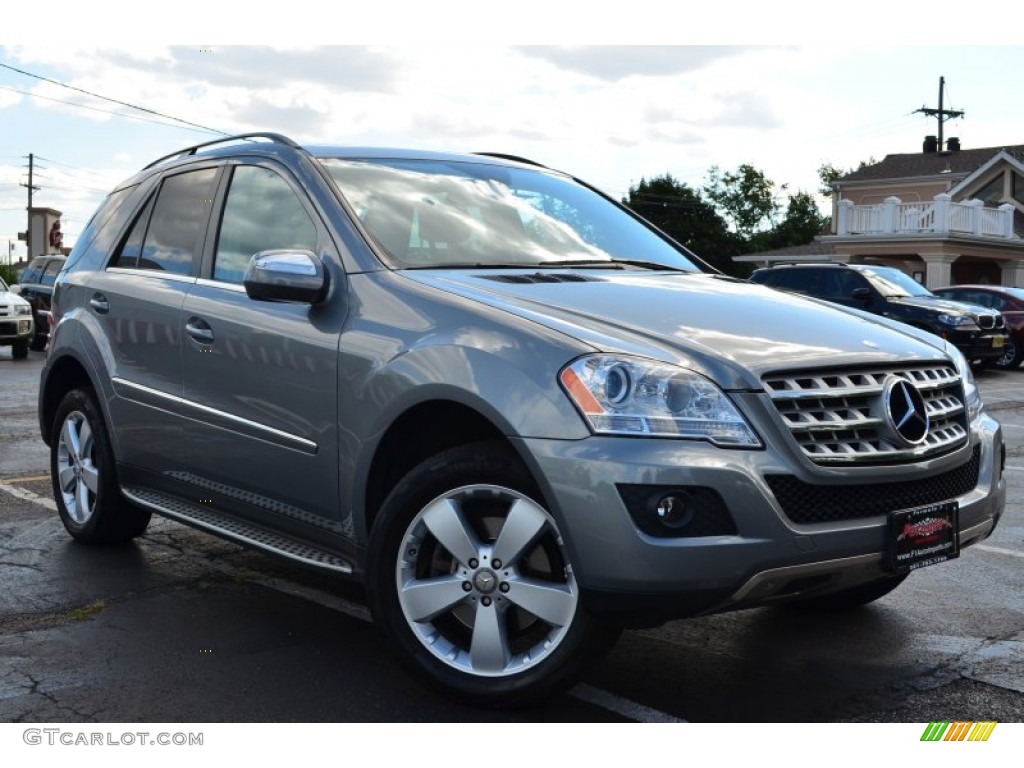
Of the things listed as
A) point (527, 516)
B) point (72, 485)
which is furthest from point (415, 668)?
point (72, 485)

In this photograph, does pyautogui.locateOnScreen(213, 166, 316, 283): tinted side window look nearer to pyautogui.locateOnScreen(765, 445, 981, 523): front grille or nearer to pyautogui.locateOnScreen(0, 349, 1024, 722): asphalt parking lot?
pyautogui.locateOnScreen(0, 349, 1024, 722): asphalt parking lot

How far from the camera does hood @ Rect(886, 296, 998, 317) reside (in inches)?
785

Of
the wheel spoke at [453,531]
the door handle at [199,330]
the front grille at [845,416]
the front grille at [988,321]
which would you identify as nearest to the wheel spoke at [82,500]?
the door handle at [199,330]

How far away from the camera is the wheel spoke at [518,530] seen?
141 inches

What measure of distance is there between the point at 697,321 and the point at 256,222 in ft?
6.40

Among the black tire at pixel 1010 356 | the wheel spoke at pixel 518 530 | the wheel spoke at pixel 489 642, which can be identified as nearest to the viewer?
the wheel spoke at pixel 518 530

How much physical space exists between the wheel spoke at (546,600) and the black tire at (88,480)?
2.83 metres

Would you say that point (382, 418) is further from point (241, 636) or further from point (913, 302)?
point (913, 302)

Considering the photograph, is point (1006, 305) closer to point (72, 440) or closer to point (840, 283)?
point (840, 283)

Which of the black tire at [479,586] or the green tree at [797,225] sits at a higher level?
the green tree at [797,225]

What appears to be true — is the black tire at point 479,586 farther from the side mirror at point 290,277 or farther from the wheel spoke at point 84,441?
the wheel spoke at point 84,441

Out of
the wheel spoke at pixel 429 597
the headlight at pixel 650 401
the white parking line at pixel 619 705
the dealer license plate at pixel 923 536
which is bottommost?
the white parking line at pixel 619 705

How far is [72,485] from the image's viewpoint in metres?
6.23

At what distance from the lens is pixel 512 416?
11.8 feet
